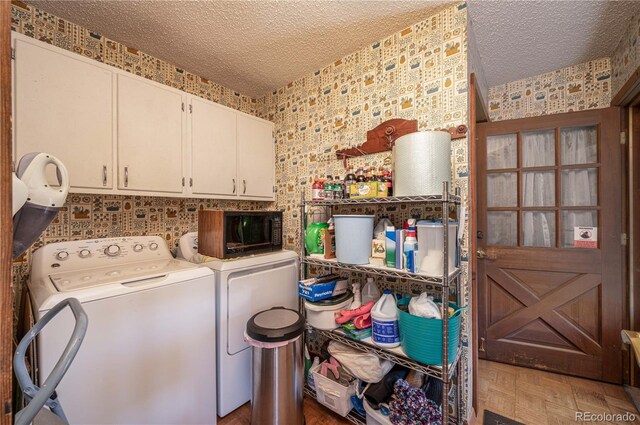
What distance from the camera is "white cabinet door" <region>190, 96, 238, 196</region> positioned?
6.66 ft

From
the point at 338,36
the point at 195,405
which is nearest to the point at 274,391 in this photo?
the point at 195,405

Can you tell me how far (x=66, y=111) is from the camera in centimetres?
148

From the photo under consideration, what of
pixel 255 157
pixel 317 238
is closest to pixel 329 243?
pixel 317 238

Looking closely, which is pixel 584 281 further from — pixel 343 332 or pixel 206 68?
pixel 206 68

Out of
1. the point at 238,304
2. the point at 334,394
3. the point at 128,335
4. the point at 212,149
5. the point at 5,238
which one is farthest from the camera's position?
the point at 212,149

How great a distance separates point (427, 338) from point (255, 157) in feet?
6.52

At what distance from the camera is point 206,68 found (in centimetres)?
226

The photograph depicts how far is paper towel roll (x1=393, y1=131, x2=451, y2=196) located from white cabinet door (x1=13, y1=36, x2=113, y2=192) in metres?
1.81

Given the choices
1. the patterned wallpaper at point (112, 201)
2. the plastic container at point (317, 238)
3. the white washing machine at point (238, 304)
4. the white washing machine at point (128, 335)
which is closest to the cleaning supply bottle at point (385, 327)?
the plastic container at point (317, 238)

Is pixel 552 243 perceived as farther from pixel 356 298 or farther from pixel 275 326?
pixel 275 326

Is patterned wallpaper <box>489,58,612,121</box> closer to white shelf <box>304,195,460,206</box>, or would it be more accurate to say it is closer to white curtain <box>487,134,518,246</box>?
white curtain <box>487,134,518,246</box>

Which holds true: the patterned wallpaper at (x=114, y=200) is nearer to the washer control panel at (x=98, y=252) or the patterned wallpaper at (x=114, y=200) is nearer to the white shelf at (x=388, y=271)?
the washer control panel at (x=98, y=252)

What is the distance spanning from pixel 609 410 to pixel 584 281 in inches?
34.2

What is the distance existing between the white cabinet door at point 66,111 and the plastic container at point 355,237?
1.50 m
